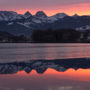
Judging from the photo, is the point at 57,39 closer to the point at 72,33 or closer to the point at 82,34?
the point at 72,33

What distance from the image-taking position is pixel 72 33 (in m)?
158

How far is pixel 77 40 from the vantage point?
515ft

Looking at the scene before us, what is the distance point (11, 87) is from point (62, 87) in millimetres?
2302

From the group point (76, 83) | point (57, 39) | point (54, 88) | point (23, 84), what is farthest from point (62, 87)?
point (57, 39)

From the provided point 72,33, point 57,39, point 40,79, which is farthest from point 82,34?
point 40,79

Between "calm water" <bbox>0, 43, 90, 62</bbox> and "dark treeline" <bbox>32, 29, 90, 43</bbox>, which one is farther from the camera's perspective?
"dark treeline" <bbox>32, 29, 90, 43</bbox>

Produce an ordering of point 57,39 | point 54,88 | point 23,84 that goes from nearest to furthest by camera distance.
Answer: point 54,88, point 23,84, point 57,39

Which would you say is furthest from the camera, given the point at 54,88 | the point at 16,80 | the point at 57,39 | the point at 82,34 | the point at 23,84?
the point at 82,34

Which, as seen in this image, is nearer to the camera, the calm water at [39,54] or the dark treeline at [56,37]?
the calm water at [39,54]

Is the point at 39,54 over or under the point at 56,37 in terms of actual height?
under

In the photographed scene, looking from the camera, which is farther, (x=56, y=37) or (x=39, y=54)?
(x=56, y=37)

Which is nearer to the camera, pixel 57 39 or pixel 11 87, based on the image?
pixel 11 87

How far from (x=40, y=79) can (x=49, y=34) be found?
138510 mm

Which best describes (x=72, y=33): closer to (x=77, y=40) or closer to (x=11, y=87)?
(x=77, y=40)
